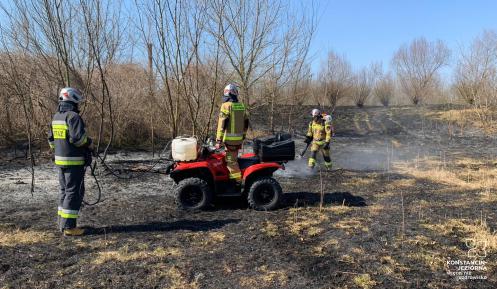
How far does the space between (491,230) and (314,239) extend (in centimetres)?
224

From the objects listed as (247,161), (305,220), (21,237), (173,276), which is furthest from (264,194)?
(21,237)

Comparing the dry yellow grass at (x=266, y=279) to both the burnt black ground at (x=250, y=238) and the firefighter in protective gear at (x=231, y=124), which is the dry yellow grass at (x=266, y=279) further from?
the firefighter in protective gear at (x=231, y=124)

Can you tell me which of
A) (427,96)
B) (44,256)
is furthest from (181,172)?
(427,96)

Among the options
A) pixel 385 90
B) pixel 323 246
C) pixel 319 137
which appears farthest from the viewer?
pixel 385 90

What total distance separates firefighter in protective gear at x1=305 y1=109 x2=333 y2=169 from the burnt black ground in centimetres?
110

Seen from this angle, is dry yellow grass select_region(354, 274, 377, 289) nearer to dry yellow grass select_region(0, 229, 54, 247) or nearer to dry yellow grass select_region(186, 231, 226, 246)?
dry yellow grass select_region(186, 231, 226, 246)

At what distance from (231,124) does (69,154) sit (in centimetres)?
218

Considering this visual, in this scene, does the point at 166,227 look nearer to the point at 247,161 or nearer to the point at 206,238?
the point at 206,238

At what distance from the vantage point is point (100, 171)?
335 inches

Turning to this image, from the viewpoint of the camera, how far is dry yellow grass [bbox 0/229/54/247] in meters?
4.30

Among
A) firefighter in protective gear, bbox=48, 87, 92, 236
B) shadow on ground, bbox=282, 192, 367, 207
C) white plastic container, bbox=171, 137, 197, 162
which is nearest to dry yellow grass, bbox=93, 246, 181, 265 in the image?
firefighter in protective gear, bbox=48, 87, 92, 236

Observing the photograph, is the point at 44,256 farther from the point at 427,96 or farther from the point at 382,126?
the point at 427,96

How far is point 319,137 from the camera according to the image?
905 cm

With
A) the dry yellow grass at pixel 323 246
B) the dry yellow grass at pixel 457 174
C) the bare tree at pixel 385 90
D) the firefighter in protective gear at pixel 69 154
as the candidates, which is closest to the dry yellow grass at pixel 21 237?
the firefighter in protective gear at pixel 69 154
